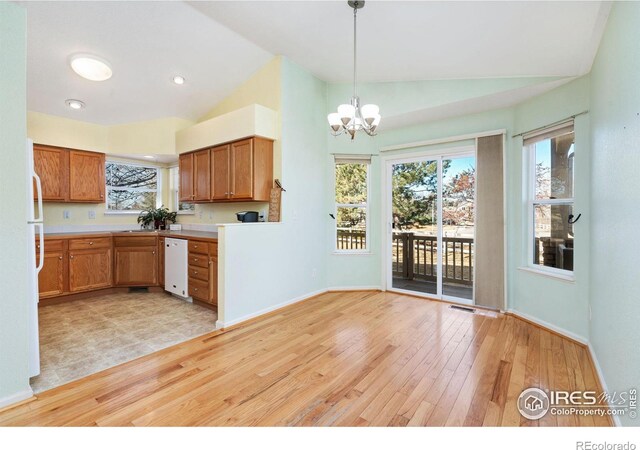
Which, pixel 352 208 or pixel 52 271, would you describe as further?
pixel 352 208

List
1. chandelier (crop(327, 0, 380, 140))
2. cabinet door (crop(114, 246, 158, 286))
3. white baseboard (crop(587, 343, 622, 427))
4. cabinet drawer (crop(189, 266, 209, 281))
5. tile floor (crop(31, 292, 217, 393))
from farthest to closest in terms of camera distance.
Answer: cabinet door (crop(114, 246, 158, 286)) → cabinet drawer (crop(189, 266, 209, 281)) → chandelier (crop(327, 0, 380, 140)) → tile floor (crop(31, 292, 217, 393)) → white baseboard (crop(587, 343, 622, 427))

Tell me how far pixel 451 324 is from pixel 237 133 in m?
3.42

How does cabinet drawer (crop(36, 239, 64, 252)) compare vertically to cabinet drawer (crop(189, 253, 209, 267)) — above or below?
above

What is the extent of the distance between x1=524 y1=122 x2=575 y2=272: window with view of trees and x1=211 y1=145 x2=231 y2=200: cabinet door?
370 centimetres

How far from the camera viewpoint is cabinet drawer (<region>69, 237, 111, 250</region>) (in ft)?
13.0

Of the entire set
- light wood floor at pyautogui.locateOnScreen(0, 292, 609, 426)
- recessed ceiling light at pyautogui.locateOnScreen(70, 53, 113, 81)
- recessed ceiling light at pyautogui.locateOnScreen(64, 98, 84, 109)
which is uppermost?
recessed ceiling light at pyautogui.locateOnScreen(70, 53, 113, 81)

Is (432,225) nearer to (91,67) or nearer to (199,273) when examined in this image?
(199,273)

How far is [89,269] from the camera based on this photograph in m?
4.09

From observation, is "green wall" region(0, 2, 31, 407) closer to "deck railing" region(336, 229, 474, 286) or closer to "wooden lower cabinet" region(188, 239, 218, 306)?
"wooden lower cabinet" region(188, 239, 218, 306)

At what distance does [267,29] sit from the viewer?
10.2ft

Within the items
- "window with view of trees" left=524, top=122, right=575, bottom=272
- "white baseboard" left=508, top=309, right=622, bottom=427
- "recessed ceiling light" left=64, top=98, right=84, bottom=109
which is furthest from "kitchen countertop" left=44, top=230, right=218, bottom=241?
"window with view of trees" left=524, top=122, right=575, bottom=272

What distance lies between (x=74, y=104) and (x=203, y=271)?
2868mm

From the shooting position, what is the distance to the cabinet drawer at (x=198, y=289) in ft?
11.7

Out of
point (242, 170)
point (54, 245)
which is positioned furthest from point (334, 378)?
point (54, 245)
